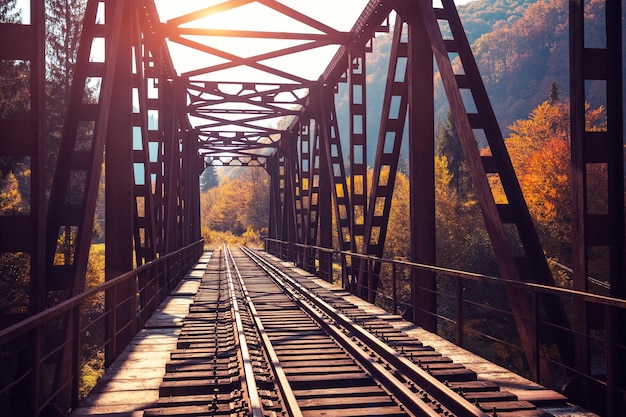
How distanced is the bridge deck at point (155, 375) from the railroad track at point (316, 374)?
18 cm

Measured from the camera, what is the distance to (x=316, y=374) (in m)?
6.48

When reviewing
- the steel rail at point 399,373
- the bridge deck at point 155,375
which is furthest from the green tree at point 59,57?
the steel rail at point 399,373

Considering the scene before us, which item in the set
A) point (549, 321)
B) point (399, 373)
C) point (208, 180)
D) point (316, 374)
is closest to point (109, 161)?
point (316, 374)

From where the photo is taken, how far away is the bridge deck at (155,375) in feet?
16.7

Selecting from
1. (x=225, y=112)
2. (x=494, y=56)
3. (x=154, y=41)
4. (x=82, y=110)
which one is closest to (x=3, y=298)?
(x=225, y=112)

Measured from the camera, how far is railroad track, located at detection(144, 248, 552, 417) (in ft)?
16.5

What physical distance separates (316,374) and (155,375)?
1.67 meters

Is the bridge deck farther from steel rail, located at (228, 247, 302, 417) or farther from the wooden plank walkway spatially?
steel rail, located at (228, 247, 302, 417)

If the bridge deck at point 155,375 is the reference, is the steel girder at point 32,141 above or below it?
above

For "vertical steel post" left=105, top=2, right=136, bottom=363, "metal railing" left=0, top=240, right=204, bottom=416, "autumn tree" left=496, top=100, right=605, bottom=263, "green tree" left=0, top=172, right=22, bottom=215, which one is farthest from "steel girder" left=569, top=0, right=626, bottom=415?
"autumn tree" left=496, top=100, right=605, bottom=263

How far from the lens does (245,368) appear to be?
6.20 m

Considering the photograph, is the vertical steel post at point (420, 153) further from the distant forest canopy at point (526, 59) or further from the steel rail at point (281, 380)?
the distant forest canopy at point (526, 59)

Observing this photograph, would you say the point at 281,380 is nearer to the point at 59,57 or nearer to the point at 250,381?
the point at 250,381

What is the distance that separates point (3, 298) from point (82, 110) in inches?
689
